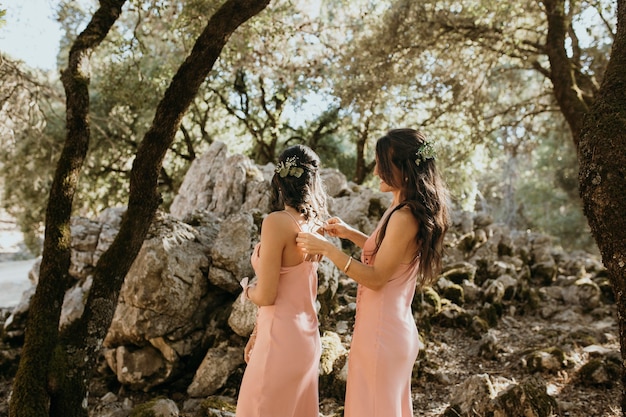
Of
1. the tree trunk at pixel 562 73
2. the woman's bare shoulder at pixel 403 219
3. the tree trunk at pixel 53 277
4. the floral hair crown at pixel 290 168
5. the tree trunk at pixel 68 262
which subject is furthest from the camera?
the tree trunk at pixel 562 73

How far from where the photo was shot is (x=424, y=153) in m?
3.01

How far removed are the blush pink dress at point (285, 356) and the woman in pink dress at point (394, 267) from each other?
0.95ft

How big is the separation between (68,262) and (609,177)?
4619 millimetres

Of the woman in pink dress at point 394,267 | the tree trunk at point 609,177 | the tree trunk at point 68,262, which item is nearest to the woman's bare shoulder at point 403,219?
the woman in pink dress at point 394,267

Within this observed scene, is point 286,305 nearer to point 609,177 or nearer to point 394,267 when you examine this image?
point 394,267

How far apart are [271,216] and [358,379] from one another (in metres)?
1.17

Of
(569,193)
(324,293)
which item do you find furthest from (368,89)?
(569,193)

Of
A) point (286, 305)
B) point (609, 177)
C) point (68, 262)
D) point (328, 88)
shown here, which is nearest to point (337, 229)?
point (286, 305)

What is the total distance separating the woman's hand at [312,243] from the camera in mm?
2928

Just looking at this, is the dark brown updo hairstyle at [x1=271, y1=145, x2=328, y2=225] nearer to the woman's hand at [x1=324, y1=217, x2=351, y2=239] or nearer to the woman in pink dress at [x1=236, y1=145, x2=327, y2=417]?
the woman in pink dress at [x1=236, y1=145, x2=327, y2=417]

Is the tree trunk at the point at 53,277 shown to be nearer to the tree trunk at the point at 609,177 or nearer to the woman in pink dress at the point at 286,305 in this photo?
the woman in pink dress at the point at 286,305

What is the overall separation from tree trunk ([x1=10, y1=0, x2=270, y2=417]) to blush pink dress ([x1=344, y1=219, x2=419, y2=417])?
283 centimetres

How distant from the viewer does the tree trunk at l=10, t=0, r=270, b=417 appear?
4340 millimetres

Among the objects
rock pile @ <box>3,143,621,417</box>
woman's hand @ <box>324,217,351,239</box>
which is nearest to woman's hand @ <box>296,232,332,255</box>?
woman's hand @ <box>324,217,351,239</box>
